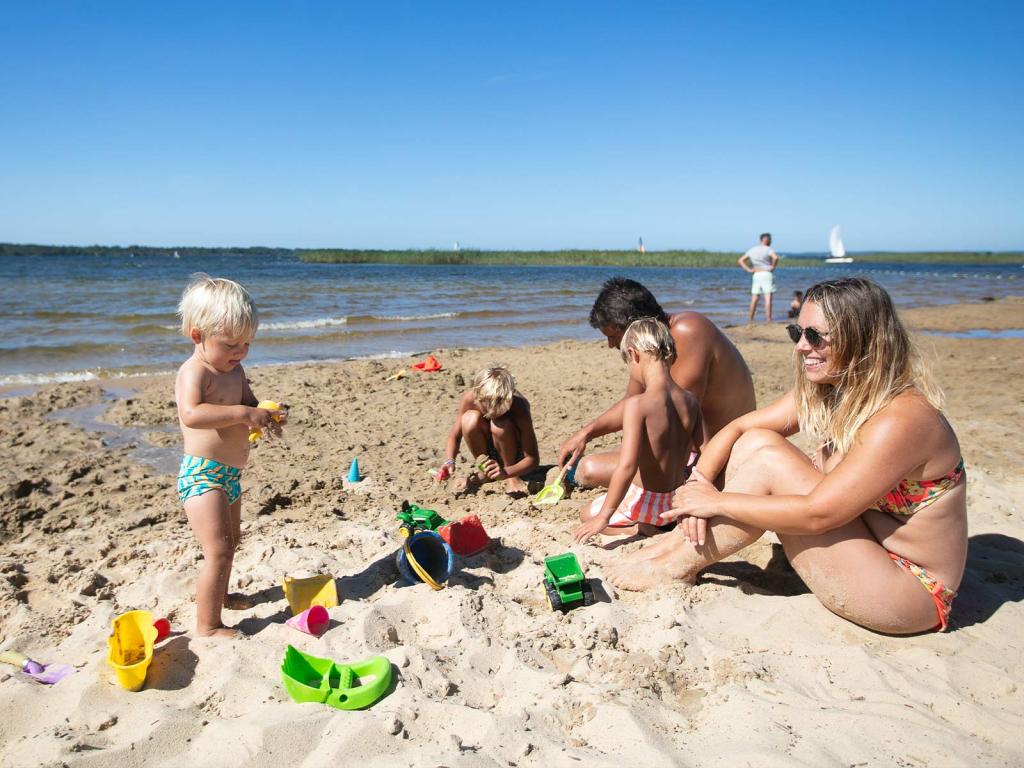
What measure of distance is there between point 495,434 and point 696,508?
7.51 feet

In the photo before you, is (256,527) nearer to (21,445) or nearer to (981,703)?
(21,445)

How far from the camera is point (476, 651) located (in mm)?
2520

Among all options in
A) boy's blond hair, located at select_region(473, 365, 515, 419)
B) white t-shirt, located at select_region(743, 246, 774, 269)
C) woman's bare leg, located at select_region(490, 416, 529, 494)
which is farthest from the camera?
white t-shirt, located at select_region(743, 246, 774, 269)

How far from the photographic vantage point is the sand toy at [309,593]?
2883mm

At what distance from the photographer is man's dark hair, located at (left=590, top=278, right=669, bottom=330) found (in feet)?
13.0

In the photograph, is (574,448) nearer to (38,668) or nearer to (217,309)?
(217,309)

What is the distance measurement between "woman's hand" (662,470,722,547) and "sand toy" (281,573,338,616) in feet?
4.69

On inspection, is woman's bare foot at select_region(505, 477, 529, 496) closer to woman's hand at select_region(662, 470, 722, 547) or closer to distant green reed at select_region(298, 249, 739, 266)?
woman's hand at select_region(662, 470, 722, 547)

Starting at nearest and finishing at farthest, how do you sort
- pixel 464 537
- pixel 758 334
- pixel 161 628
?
pixel 161 628
pixel 464 537
pixel 758 334

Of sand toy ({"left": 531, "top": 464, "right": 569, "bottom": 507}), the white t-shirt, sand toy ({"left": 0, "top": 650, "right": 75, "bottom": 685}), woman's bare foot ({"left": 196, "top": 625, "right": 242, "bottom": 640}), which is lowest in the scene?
sand toy ({"left": 0, "top": 650, "right": 75, "bottom": 685})

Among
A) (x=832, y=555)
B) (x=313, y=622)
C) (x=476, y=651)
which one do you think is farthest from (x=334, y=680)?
(x=832, y=555)

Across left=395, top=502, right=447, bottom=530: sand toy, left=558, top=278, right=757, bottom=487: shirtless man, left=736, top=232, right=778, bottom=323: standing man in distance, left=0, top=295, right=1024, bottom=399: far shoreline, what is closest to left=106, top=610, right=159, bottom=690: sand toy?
left=395, top=502, right=447, bottom=530: sand toy

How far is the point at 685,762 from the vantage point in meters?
1.89

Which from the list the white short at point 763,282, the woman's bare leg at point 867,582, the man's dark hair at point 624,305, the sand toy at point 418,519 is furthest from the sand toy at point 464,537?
the white short at point 763,282
